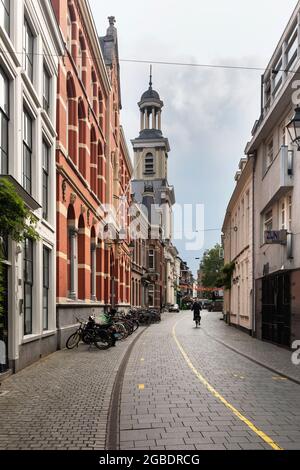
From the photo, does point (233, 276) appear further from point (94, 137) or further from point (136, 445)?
point (136, 445)

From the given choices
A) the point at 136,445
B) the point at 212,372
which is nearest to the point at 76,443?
the point at 136,445

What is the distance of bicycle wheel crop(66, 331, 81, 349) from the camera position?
17.3 metres

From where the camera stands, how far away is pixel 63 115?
18.9 meters

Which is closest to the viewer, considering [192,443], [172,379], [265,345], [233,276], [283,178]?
[192,443]

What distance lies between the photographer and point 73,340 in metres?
17.6

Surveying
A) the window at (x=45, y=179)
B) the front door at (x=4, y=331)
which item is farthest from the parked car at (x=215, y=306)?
the front door at (x=4, y=331)

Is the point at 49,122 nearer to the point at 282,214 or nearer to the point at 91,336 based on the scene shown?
the point at 91,336

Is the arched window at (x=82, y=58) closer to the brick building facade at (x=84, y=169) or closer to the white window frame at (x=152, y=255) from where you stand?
the brick building facade at (x=84, y=169)

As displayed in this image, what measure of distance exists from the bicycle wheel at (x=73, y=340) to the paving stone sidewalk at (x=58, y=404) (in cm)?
263

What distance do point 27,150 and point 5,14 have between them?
336 cm

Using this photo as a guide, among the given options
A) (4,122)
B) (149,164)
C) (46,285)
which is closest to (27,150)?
(4,122)

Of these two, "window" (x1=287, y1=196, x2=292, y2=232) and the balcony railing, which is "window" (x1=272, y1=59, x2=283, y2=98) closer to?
the balcony railing

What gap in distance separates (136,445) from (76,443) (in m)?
0.74

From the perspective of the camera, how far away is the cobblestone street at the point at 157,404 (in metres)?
6.35
